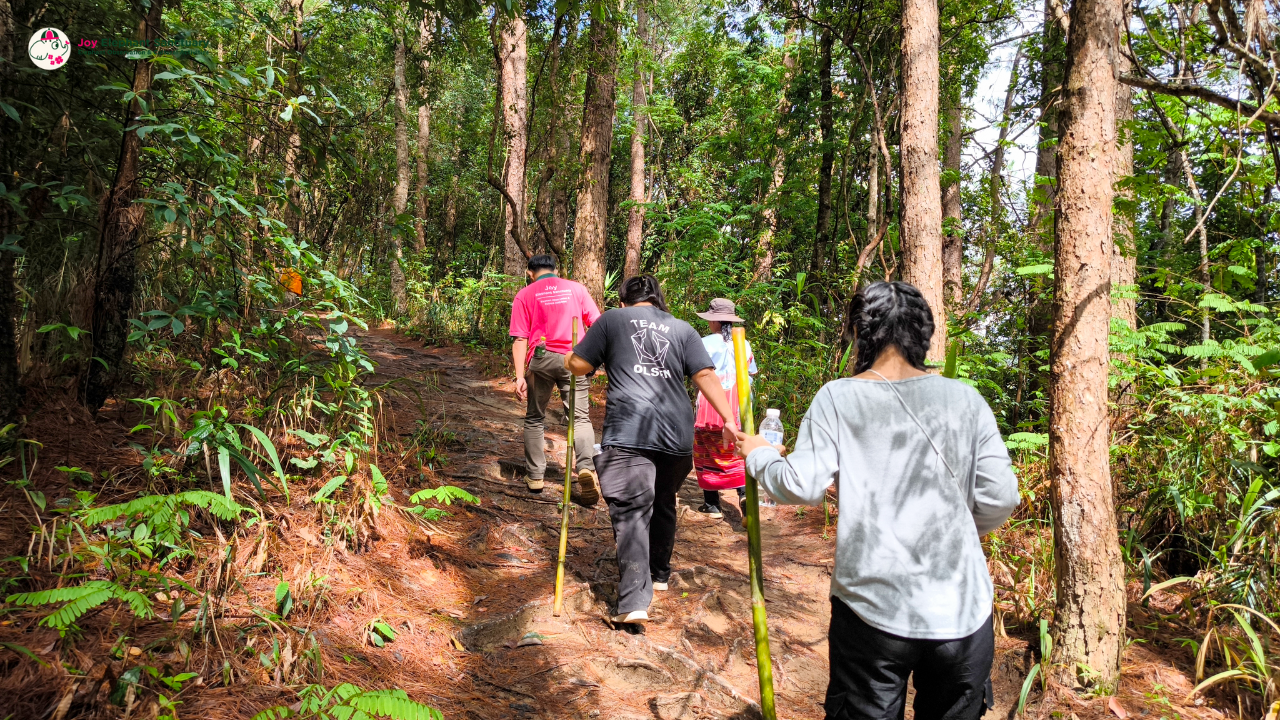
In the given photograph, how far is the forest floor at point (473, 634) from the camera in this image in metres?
2.72

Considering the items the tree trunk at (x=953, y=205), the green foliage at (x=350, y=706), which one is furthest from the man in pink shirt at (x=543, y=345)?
the tree trunk at (x=953, y=205)

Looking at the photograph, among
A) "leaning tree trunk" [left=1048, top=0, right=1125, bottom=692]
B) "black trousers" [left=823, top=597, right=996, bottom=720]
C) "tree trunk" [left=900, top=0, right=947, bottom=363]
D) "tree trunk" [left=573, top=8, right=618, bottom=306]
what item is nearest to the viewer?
"black trousers" [left=823, top=597, right=996, bottom=720]

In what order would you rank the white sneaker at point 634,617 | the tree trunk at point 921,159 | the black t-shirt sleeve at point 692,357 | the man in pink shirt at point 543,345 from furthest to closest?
the man in pink shirt at point 543,345 → the tree trunk at point 921,159 → the black t-shirt sleeve at point 692,357 → the white sneaker at point 634,617

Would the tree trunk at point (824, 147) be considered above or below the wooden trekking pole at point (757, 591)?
above

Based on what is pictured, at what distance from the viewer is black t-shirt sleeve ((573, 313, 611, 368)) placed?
14.7 feet

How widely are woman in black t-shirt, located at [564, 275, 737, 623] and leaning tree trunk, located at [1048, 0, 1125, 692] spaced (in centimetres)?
186

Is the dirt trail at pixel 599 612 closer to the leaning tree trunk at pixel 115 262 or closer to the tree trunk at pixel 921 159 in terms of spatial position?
the leaning tree trunk at pixel 115 262

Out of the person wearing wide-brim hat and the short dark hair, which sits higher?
the short dark hair

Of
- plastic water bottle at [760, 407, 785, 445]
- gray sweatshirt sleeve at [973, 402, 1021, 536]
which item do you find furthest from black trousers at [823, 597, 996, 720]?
plastic water bottle at [760, 407, 785, 445]

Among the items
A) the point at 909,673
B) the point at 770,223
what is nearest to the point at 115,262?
the point at 909,673

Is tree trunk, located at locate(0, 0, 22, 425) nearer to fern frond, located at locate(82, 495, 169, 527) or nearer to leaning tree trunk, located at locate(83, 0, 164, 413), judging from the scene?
leaning tree trunk, located at locate(83, 0, 164, 413)

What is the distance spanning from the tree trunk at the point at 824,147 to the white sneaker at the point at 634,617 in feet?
25.0

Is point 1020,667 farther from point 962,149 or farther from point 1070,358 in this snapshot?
point 962,149

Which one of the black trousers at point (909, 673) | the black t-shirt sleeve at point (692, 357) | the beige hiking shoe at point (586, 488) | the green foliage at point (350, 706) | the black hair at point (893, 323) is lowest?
the green foliage at point (350, 706)
